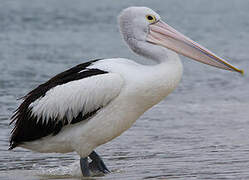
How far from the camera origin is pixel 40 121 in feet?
20.8

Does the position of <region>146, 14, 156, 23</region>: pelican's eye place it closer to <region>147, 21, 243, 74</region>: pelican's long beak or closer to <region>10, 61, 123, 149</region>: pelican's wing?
<region>147, 21, 243, 74</region>: pelican's long beak

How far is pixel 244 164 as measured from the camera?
20.9ft

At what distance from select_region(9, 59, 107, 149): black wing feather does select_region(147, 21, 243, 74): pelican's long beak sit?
2.19 feet

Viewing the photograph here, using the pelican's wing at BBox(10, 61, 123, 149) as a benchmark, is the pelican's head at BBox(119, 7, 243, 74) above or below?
above

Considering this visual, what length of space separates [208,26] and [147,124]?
1317cm

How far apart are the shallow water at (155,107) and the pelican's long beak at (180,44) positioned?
1.04 metres

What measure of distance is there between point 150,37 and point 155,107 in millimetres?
3561

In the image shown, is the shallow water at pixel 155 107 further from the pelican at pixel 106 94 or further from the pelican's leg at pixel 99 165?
the pelican at pixel 106 94

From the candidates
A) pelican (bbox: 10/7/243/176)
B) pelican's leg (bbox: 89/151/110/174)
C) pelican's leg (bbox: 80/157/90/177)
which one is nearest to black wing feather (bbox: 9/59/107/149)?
pelican (bbox: 10/7/243/176)

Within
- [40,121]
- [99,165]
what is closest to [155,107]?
[99,165]

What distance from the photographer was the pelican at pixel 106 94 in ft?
19.8

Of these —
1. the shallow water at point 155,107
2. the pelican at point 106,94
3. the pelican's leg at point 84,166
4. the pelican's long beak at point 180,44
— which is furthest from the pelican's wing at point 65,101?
the pelican's long beak at point 180,44

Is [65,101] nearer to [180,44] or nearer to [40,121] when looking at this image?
[40,121]

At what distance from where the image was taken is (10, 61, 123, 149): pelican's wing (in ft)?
19.9
